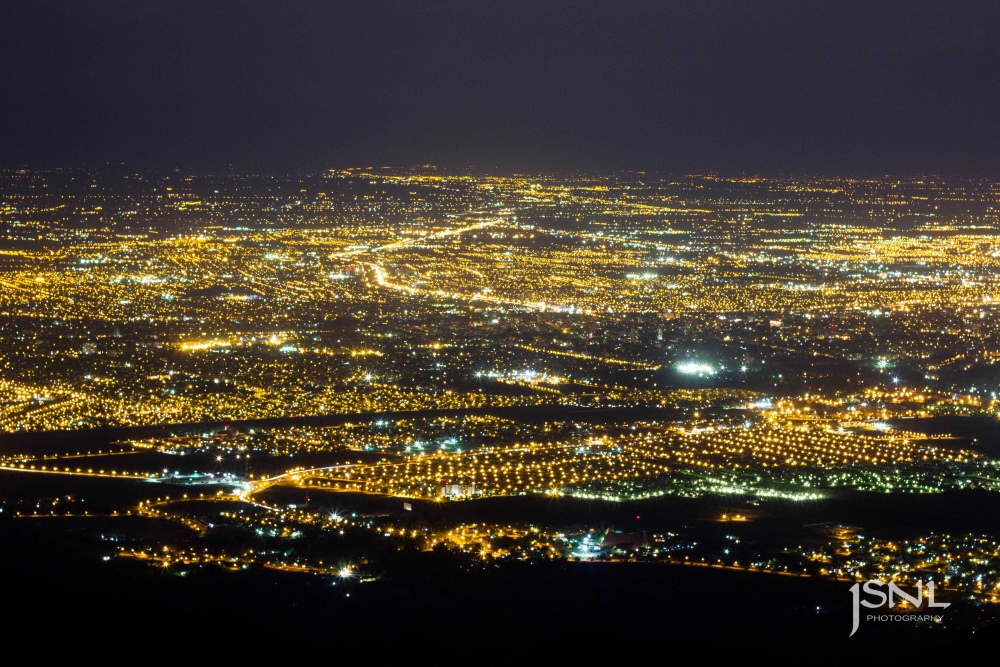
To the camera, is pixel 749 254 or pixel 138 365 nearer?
pixel 138 365

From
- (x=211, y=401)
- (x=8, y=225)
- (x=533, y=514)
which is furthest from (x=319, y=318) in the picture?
(x=8, y=225)

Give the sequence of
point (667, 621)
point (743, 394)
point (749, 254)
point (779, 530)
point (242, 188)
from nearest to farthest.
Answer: point (667, 621) < point (779, 530) < point (743, 394) < point (749, 254) < point (242, 188)

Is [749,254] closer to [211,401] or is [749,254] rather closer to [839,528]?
[211,401]

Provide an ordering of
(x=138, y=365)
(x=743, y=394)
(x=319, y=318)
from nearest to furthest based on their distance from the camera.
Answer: (x=743, y=394), (x=138, y=365), (x=319, y=318)

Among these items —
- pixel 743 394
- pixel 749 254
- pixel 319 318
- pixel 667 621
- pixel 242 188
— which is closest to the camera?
pixel 667 621

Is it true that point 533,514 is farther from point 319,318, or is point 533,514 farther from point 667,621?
→ point 319,318

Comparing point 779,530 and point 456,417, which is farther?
point 456,417

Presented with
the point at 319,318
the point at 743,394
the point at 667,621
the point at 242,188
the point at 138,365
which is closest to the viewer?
the point at 667,621

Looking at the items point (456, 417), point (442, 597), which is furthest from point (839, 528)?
point (456, 417)
